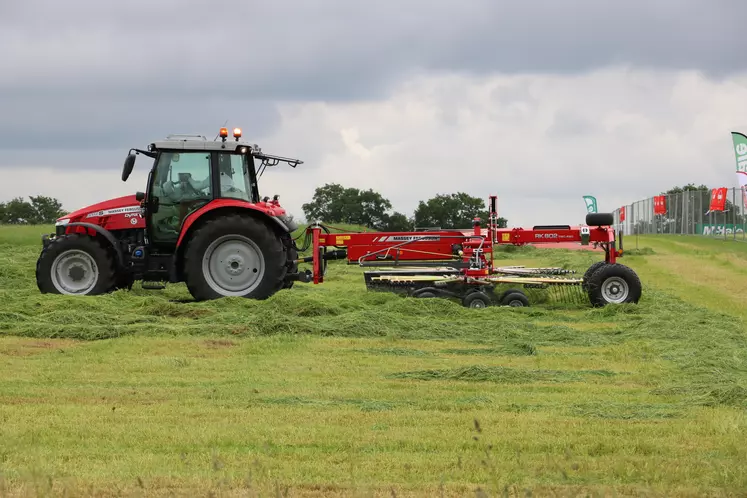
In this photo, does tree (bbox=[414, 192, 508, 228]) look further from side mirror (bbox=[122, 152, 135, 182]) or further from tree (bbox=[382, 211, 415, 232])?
side mirror (bbox=[122, 152, 135, 182])

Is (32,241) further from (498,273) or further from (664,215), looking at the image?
(664,215)

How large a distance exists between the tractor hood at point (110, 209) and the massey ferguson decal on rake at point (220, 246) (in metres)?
0.02

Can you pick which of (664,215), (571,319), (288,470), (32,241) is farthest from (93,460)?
(664,215)

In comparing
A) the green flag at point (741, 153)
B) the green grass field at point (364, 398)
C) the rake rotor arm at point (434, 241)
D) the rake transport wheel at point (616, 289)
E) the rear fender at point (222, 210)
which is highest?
the green flag at point (741, 153)

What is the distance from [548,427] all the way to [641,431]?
23.8 inches

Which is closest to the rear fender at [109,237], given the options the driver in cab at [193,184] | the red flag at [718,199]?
the driver in cab at [193,184]

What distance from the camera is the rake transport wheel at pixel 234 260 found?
15.2m

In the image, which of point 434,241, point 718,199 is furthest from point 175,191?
point 718,199

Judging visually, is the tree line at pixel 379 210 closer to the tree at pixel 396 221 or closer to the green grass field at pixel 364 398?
the tree at pixel 396 221

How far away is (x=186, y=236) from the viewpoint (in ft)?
50.4

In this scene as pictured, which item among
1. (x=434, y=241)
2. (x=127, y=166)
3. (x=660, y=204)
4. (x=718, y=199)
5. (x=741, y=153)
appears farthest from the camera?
(x=660, y=204)

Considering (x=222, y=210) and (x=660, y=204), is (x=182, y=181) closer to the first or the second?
(x=222, y=210)

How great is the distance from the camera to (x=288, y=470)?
19.7 ft

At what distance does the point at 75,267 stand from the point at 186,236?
1797mm
